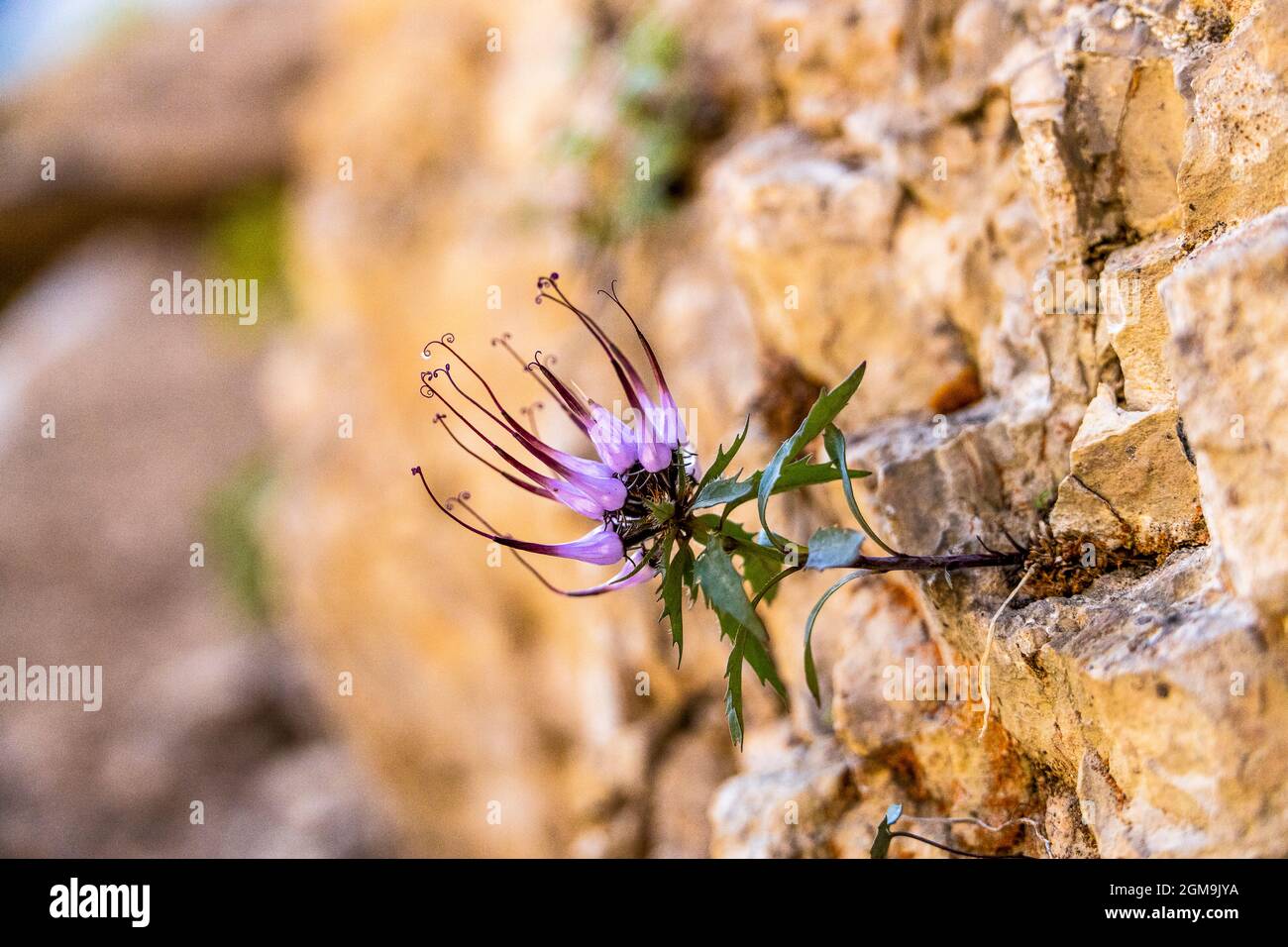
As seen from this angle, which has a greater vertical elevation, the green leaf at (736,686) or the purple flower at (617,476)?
the purple flower at (617,476)

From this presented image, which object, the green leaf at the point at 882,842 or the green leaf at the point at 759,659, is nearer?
the green leaf at the point at 759,659

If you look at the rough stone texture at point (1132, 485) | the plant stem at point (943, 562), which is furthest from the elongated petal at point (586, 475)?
the rough stone texture at point (1132, 485)

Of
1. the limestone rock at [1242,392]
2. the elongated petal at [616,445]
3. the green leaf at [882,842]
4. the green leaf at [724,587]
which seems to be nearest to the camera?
the limestone rock at [1242,392]

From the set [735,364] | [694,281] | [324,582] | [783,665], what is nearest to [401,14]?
[324,582]

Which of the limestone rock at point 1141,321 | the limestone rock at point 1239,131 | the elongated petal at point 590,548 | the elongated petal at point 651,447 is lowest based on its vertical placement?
the elongated petal at point 590,548

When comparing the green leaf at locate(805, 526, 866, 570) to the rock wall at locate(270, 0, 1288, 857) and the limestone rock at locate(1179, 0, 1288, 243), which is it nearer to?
the rock wall at locate(270, 0, 1288, 857)

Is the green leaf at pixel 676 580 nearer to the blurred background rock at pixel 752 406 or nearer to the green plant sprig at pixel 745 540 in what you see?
the green plant sprig at pixel 745 540

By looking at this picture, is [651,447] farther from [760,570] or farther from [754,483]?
[760,570]

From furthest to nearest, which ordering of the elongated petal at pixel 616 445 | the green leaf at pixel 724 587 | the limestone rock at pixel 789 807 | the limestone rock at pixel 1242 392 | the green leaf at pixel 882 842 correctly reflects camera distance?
the limestone rock at pixel 789 807 → the green leaf at pixel 882 842 → the elongated petal at pixel 616 445 → the green leaf at pixel 724 587 → the limestone rock at pixel 1242 392

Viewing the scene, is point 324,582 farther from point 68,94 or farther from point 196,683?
point 68,94

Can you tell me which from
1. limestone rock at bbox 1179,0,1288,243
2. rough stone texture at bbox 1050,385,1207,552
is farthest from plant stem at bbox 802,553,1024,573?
limestone rock at bbox 1179,0,1288,243
